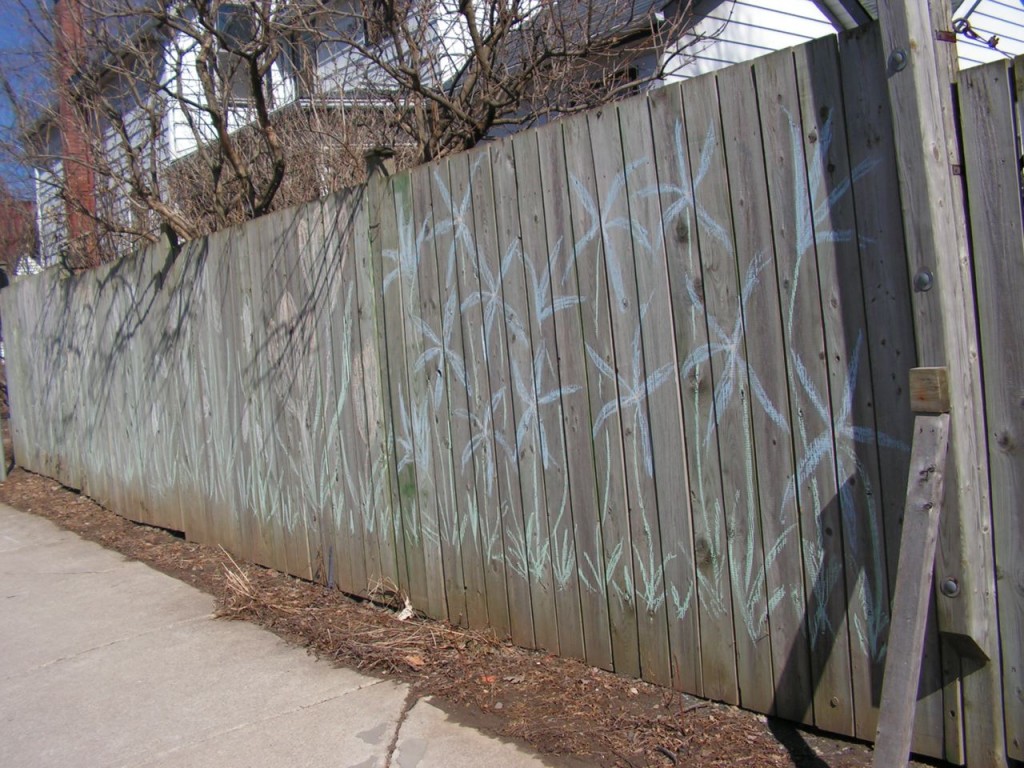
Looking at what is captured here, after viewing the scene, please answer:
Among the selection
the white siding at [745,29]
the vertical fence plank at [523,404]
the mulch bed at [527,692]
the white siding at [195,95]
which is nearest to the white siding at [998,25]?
the white siding at [745,29]

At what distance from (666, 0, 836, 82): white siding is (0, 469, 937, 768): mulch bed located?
553cm

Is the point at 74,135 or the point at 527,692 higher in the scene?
the point at 74,135

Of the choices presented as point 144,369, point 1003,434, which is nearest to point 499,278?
point 1003,434

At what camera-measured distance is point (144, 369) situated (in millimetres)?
7781

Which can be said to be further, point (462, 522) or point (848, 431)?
point (462, 522)

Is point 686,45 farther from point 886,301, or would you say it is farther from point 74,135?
point 74,135

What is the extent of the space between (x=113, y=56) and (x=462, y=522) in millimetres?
5809

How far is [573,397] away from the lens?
Result: 390 centimetres

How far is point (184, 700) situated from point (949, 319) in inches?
143

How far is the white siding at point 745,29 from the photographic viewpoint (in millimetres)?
8281

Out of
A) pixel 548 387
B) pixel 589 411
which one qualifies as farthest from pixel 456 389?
pixel 589 411

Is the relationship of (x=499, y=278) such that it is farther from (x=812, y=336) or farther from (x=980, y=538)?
(x=980, y=538)

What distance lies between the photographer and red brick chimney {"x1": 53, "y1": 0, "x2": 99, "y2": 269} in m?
8.23

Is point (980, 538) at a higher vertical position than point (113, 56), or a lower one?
lower
